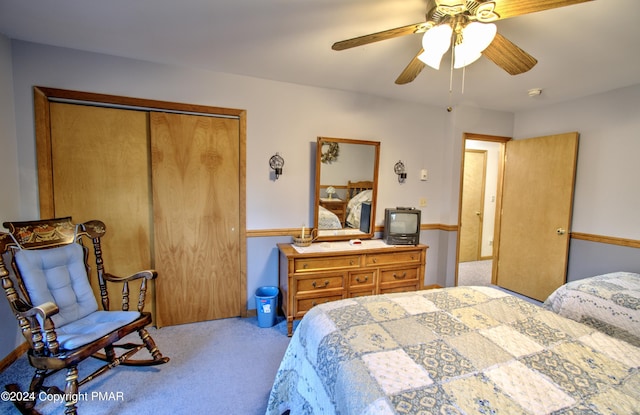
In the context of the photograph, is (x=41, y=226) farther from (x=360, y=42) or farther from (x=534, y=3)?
(x=534, y=3)

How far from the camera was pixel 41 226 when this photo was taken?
192 centimetres

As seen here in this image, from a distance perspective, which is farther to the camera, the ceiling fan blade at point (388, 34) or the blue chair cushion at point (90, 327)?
the blue chair cushion at point (90, 327)

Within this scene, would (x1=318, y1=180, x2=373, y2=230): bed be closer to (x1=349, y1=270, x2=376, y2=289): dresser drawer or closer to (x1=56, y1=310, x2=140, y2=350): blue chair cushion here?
(x1=349, y1=270, x2=376, y2=289): dresser drawer

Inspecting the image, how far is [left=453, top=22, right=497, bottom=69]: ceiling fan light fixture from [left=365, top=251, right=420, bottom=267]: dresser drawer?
1.82 m

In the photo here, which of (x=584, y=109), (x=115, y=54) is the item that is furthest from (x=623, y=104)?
(x=115, y=54)

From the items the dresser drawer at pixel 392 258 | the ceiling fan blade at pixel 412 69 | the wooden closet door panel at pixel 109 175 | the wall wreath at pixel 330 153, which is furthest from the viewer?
the wall wreath at pixel 330 153

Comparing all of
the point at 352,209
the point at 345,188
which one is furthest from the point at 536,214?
the point at 345,188

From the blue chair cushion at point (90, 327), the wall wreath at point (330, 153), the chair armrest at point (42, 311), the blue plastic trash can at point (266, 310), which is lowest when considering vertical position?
the blue plastic trash can at point (266, 310)

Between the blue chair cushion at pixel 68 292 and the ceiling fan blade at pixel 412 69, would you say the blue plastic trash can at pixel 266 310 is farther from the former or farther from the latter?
the ceiling fan blade at pixel 412 69

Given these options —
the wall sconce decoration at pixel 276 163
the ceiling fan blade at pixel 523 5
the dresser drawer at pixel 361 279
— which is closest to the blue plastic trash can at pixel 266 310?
the dresser drawer at pixel 361 279

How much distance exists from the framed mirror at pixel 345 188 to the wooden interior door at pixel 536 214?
1964 mm

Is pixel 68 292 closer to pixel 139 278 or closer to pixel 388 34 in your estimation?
pixel 139 278

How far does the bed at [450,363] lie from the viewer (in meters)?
0.91

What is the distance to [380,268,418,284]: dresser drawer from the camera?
2813mm
